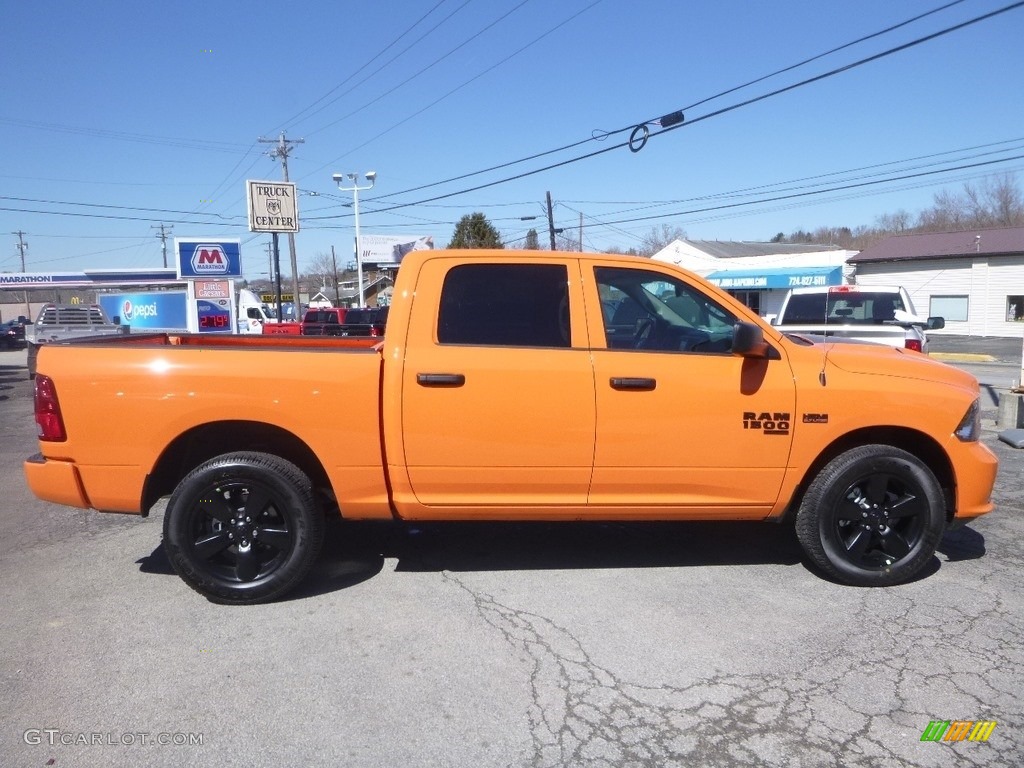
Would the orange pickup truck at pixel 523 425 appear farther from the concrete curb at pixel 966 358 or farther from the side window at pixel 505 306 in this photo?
the concrete curb at pixel 966 358

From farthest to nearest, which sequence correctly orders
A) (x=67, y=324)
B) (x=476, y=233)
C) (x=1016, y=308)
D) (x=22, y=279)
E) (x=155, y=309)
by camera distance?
(x=476, y=233) < (x=22, y=279) < (x=1016, y=308) < (x=155, y=309) < (x=67, y=324)

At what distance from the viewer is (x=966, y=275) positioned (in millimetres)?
38844

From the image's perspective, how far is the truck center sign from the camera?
125 ft

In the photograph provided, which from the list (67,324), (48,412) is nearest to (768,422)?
(48,412)

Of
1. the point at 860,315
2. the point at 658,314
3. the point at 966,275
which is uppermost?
the point at 966,275

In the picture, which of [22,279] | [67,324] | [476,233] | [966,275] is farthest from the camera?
[476,233]

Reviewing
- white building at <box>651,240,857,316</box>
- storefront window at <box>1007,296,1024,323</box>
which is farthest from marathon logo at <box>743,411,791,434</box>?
storefront window at <box>1007,296,1024,323</box>

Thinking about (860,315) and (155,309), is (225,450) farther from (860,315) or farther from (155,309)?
(155,309)

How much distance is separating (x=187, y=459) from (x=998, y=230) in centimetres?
4549

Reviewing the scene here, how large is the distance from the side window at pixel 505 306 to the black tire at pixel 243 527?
47.2 inches

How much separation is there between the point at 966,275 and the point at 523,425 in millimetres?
42395

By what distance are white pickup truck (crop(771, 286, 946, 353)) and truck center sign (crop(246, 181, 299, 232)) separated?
3166 cm

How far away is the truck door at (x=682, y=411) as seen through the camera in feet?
13.5

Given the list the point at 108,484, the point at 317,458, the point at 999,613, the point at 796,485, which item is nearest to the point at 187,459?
the point at 108,484
